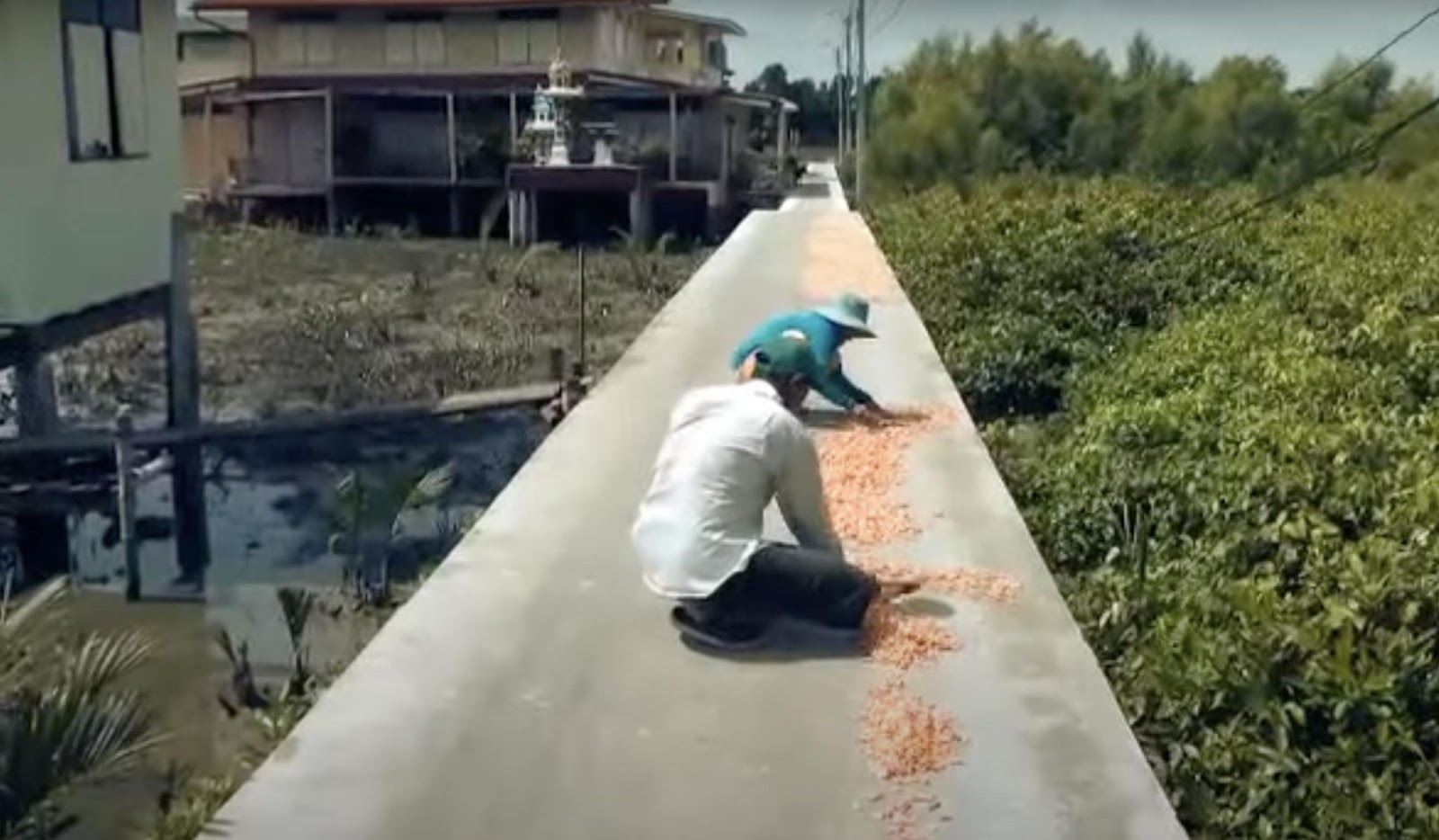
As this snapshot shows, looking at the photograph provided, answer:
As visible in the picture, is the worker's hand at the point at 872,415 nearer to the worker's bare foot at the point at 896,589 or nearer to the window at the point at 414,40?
the worker's bare foot at the point at 896,589

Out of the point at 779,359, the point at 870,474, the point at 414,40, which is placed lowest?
the point at 870,474

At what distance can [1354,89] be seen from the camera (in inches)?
1352

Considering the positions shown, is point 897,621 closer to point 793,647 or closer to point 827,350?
point 793,647

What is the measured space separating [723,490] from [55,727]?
2.08 meters

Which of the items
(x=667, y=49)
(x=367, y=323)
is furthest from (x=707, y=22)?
(x=367, y=323)

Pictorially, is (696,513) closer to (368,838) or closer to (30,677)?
(368,838)

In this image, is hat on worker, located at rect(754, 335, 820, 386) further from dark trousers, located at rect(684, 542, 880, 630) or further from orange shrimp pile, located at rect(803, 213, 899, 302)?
orange shrimp pile, located at rect(803, 213, 899, 302)

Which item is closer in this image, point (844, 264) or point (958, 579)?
point (958, 579)

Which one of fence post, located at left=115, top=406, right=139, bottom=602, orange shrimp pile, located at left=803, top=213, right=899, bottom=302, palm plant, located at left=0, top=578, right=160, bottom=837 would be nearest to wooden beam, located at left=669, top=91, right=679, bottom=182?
orange shrimp pile, located at left=803, top=213, right=899, bottom=302

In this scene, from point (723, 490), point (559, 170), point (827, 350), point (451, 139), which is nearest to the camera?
point (723, 490)

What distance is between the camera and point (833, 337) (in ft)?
26.6

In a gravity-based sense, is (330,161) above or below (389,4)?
below

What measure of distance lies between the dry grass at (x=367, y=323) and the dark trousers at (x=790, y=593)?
1206 centimetres

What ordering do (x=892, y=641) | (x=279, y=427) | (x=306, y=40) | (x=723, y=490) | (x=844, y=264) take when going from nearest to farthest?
(x=723, y=490), (x=892, y=641), (x=279, y=427), (x=844, y=264), (x=306, y=40)
